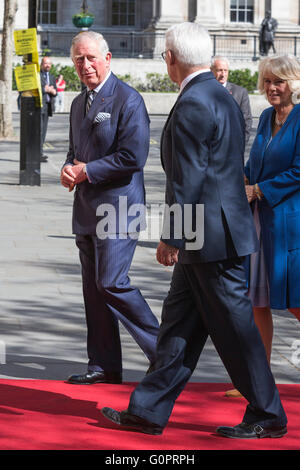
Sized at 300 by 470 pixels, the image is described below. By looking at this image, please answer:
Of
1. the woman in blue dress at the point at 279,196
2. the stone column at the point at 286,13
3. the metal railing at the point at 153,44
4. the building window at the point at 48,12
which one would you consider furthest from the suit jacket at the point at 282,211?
the building window at the point at 48,12

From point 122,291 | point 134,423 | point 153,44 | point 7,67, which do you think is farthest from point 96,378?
point 153,44

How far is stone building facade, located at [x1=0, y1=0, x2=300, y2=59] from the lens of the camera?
46781mm

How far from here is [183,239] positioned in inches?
189

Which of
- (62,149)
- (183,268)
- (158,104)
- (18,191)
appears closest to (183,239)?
(183,268)

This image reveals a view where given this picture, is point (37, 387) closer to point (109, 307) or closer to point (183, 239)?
point (109, 307)

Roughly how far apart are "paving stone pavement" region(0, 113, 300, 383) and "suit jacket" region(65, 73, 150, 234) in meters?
1.00

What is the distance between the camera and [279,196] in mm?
5531

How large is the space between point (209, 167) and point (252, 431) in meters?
1.25

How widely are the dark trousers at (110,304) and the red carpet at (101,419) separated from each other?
8.3 inches

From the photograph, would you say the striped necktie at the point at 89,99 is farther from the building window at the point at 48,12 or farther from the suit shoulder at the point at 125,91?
the building window at the point at 48,12

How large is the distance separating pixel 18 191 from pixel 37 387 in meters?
9.48

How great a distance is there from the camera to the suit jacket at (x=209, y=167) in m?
4.71

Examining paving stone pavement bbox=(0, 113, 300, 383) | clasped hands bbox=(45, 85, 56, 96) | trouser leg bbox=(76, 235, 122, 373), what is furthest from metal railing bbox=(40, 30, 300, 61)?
trouser leg bbox=(76, 235, 122, 373)
